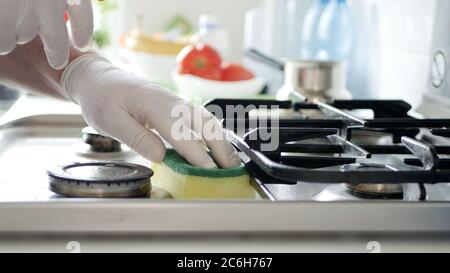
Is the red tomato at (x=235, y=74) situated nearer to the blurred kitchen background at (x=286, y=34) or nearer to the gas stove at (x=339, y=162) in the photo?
the blurred kitchen background at (x=286, y=34)

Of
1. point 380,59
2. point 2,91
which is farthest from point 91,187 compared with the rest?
point 380,59

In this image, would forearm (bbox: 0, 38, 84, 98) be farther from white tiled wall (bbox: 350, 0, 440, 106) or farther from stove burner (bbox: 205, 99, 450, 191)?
white tiled wall (bbox: 350, 0, 440, 106)

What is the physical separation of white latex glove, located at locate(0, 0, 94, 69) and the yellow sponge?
0.80 ft

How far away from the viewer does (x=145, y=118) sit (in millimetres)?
752

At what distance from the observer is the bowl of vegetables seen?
5.17 feet

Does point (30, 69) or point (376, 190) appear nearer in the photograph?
point (376, 190)

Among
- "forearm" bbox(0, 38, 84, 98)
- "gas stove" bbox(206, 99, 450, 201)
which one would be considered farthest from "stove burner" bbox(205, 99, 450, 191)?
"forearm" bbox(0, 38, 84, 98)

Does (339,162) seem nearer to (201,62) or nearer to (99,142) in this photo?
(99,142)

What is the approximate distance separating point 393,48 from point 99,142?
733 millimetres

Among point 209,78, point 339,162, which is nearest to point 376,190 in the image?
point 339,162

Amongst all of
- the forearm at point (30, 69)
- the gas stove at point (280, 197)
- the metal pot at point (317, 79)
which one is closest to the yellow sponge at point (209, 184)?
the gas stove at point (280, 197)

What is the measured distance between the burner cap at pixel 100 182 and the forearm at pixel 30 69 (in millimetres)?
332

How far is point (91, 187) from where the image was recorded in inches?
23.9
